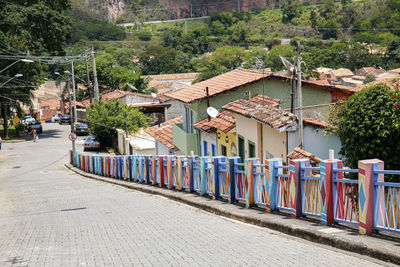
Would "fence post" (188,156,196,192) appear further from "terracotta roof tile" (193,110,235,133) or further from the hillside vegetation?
the hillside vegetation

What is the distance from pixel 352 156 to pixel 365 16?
194549 millimetres

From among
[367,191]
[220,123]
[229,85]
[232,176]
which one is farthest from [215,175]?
[229,85]

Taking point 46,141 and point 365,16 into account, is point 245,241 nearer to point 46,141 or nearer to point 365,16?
point 46,141

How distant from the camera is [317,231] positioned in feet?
27.5

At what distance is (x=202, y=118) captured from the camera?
2792 cm

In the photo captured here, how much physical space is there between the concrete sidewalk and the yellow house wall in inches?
405

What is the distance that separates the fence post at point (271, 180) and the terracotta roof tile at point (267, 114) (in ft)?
25.1

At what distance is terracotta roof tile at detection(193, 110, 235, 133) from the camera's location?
77.4 ft

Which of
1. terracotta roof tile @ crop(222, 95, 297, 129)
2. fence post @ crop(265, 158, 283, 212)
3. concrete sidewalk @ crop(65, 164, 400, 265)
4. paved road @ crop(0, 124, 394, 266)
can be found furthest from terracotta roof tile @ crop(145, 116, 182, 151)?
fence post @ crop(265, 158, 283, 212)

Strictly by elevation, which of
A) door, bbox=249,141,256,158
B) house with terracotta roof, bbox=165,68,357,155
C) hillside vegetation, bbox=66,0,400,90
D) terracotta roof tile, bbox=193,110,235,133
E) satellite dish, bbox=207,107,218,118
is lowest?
door, bbox=249,141,256,158

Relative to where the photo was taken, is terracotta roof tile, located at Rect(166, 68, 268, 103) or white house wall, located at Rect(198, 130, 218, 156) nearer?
white house wall, located at Rect(198, 130, 218, 156)

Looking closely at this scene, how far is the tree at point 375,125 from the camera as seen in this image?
36.8ft

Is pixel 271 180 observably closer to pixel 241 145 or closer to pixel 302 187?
pixel 302 187

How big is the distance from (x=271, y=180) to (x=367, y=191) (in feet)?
9.34
